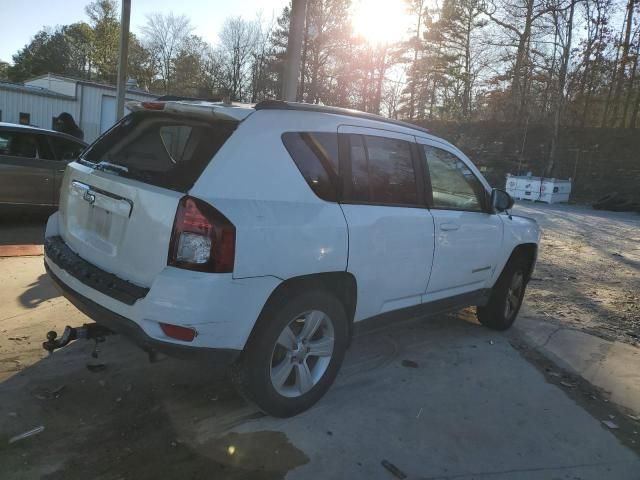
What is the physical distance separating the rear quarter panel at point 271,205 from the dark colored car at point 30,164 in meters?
6.70

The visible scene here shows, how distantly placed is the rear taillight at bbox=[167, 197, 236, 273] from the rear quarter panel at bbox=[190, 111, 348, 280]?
42mm

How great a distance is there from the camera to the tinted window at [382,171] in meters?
3.38

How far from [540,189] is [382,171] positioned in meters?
23.0

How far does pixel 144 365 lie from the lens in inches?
148

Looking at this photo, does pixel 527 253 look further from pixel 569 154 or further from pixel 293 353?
pixel 569 154

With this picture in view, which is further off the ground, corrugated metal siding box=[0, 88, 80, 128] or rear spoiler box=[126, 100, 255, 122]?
corrugated metal siding box=[0, 88, 80, 128]

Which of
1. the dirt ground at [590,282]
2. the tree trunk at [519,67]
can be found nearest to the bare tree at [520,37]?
the tree trunk at [519,67]

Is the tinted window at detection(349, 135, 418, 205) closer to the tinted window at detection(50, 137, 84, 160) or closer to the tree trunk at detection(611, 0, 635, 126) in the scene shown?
the tinted window at detection(50, 137, 84, 160)

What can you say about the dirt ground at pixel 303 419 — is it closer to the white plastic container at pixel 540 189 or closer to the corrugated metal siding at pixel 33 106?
the white plastic container at pixel 540 189

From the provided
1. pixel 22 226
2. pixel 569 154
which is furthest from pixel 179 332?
pixel 569 154

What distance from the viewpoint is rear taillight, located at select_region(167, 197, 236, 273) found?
255 cm

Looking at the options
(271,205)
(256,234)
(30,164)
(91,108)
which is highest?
(91,108)

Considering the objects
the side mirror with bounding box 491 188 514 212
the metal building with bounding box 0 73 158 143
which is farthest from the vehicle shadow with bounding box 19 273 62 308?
the metal building with bounding box 0 73 158 143

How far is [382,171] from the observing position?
11.8ft
